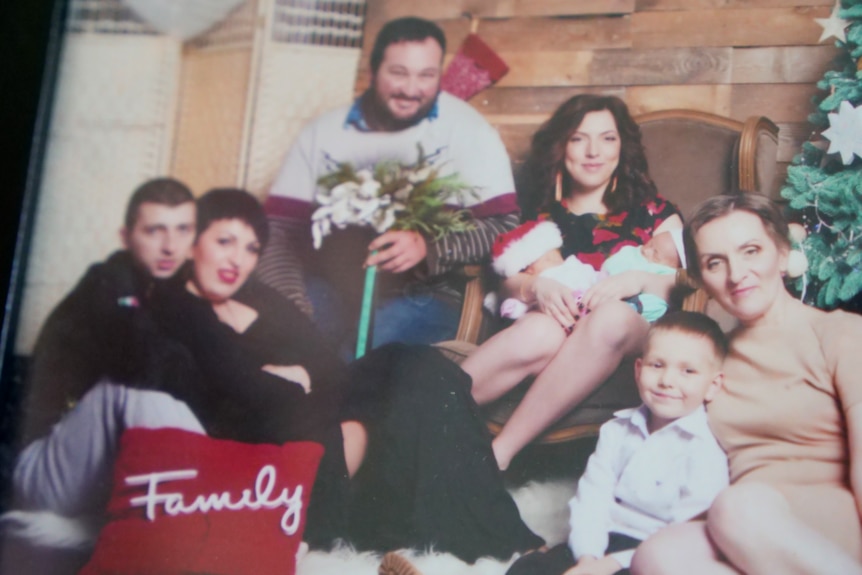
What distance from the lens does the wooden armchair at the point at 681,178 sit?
147 cm

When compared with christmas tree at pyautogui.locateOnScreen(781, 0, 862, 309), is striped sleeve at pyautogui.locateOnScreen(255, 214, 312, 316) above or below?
below

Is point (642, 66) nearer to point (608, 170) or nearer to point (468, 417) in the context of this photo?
point (608, 170)

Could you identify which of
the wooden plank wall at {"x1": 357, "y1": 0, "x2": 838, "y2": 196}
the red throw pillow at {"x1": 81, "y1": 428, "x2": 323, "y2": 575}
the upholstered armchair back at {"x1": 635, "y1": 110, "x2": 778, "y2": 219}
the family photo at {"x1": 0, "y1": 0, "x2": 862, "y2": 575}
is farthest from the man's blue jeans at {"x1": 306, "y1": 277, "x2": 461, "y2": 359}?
the upholstered armchair back at {"x1": 635, "y1": 110, "x2": 778, "y2": 219}

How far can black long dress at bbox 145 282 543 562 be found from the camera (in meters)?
1.50

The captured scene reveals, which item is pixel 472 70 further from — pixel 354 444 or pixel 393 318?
pixel 354 444

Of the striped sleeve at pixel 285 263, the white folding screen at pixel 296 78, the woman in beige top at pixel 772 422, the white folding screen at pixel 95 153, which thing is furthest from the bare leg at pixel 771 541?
the white folding screen at pixel 95 153

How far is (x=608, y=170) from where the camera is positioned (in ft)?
5.12

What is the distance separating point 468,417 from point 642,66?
0.74 meters

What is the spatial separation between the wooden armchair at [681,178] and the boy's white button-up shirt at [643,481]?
0.05 m

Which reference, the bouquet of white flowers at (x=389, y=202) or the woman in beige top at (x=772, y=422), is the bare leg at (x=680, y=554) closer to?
the woman in beige top at (x=772, y=422)

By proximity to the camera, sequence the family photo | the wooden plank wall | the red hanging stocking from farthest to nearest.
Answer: the red hanging stocking < the wooden plank wall < the family photo

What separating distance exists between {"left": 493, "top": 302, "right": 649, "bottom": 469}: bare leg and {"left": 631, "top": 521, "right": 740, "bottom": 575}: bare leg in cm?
26

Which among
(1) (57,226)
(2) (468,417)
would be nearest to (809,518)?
(2) (468,417)

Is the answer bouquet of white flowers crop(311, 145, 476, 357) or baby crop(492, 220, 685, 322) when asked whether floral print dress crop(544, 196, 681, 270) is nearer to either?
baby crop(492, 220, 685, 322)
